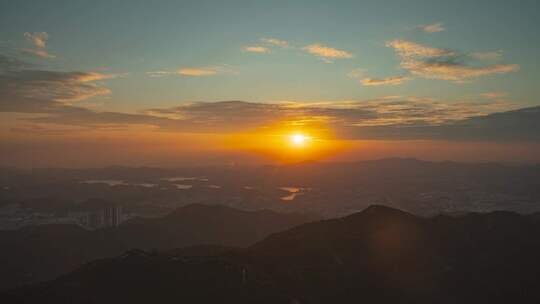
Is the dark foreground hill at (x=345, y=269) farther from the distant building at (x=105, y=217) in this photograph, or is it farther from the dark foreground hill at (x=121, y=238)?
the distant building at (x=105, y=217)

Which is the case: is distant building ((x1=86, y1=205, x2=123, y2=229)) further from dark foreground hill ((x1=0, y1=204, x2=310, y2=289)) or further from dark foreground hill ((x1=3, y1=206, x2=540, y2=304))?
dark foreground hill ((x1=3, y1=206, x2=540, y2=304))

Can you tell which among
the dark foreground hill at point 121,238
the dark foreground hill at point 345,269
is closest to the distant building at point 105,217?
the dark foreground hill at point 121,238

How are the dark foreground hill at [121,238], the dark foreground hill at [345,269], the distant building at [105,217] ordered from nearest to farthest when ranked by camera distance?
the dark foreground hill at [345,269]
the dark foreground hill at [121,238]
the distant building at [105,217]

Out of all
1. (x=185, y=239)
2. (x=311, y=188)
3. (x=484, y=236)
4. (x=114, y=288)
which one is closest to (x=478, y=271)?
(x=484, y=236)

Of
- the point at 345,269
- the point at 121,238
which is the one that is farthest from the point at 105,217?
the point at 345,269

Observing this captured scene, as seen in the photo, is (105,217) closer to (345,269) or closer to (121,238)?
(121,238)
